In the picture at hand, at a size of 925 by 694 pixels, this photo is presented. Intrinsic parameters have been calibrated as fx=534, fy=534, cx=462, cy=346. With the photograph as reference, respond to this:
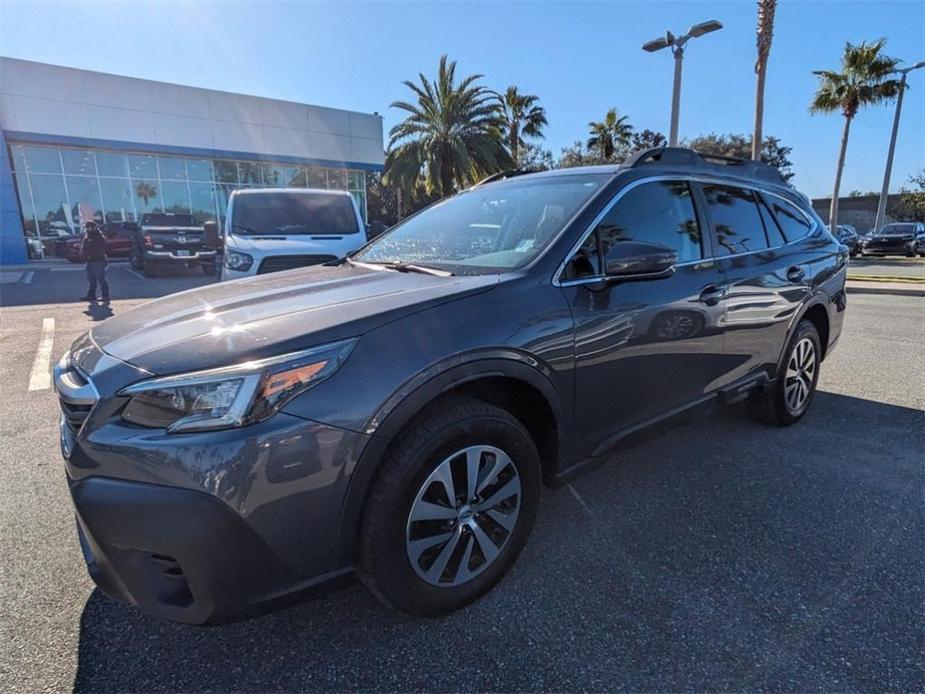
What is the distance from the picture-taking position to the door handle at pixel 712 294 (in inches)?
117

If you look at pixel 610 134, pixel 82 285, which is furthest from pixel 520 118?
pixel 82 285

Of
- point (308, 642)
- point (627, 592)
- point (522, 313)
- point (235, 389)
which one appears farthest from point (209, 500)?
point (627, 592)

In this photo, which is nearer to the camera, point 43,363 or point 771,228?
point 771,228

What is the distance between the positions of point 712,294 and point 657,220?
0.54m

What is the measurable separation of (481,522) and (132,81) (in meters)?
26.9

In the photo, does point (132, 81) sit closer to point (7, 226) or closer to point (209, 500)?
point (7, 226)

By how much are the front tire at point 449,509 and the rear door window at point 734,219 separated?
198 cm

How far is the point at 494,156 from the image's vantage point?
22.3 meters

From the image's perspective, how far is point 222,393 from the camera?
5.25ft

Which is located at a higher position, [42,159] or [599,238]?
[42,159]

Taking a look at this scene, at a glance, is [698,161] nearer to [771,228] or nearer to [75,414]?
[771,228]

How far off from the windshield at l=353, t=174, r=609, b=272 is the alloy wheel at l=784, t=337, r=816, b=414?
2.23 m

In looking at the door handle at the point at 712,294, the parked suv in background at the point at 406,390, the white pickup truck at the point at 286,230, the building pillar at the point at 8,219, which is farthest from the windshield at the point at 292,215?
the building pillar at the point at 8,219

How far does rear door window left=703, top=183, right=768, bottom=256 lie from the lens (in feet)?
10.7
